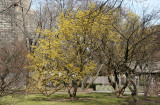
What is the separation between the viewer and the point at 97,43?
46.8 ft

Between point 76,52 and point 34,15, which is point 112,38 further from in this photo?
point 34,15

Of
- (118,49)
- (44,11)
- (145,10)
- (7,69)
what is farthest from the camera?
(44,11)

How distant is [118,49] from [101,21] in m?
2.99

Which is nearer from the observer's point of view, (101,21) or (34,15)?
(101,21)

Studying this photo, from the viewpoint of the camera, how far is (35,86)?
13320 mm

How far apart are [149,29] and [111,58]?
339 cm

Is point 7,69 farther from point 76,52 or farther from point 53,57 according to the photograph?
point 76,52

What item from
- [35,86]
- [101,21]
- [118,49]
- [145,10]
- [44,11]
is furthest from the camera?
[44,11]

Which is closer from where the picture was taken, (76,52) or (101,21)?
(101,21)

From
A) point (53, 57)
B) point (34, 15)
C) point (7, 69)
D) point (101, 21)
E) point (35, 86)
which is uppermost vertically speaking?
point (34, 15)

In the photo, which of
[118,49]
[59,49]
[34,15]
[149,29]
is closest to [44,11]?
[34,15]

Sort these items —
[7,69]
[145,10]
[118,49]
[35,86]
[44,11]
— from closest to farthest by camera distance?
1. [7,69]
2. [145,10]
3. [35,86]
4. [118,49]
5. [44,11]

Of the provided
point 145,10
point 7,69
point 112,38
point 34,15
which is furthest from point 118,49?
point 34,15

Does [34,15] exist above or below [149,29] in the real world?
above
